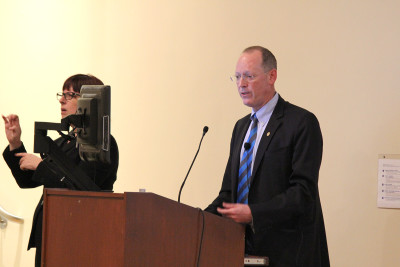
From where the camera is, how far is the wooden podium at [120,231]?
1.94 m

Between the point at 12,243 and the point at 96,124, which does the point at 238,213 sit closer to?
the point at 96,124

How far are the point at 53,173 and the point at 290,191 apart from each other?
1.01m

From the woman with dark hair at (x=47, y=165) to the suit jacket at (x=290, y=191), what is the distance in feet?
2.32

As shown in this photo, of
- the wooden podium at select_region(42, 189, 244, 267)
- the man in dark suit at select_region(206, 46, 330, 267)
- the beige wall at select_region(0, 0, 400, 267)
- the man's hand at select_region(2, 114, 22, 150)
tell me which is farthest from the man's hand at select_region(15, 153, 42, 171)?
the beige wall at select_region(0, 0, 400, 267)

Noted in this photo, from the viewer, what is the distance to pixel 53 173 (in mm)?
2568

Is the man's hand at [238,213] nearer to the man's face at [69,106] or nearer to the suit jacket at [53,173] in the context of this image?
the suit jacket at [53,173]

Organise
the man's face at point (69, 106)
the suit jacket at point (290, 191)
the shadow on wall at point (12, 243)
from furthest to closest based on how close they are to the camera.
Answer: the shadow on wall at point (12, 243)
the man's face at point (69, 106)
the suit jacket at point (290, 191)

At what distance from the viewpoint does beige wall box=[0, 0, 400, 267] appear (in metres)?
3.46

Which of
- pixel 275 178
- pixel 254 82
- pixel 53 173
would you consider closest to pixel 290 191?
pixel 275 178

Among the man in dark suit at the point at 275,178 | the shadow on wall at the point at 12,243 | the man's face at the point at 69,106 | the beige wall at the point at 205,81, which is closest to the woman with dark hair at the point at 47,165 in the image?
the man's face at the point at 69,106

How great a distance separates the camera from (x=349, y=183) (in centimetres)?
350

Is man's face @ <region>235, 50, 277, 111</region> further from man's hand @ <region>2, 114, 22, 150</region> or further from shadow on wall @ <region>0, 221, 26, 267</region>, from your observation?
shadow on wall @ <region>0, 221, 26, 267</region>

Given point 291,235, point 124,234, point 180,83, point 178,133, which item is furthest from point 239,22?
point 124,234

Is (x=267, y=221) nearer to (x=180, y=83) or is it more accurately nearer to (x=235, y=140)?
(x=235, y=140)
